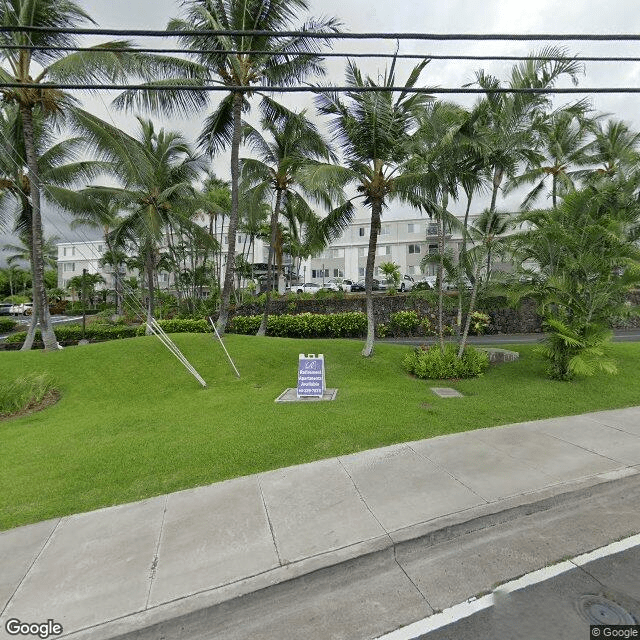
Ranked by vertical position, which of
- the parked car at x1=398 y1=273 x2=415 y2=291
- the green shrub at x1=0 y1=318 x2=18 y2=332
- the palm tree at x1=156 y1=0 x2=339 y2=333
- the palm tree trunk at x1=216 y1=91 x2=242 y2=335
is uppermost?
the palm tree at x1=156 y1=0 x2=339 y2=333

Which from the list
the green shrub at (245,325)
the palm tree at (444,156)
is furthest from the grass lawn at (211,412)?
the green shrub at (245,325)

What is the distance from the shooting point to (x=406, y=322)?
20.1 m

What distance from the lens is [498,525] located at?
377cm

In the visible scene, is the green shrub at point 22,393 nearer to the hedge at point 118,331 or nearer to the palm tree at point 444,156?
the hedge at point 118,331

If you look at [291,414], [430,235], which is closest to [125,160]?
[291,414]

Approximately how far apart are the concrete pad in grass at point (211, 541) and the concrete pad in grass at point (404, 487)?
1.25 m

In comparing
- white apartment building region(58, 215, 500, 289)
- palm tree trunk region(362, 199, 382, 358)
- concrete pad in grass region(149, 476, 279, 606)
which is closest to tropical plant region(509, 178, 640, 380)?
palm tree trunk region(362, 199, 382, 358)

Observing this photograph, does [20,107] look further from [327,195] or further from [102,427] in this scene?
[102,427]

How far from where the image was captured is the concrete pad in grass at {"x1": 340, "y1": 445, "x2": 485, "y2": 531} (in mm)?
3838

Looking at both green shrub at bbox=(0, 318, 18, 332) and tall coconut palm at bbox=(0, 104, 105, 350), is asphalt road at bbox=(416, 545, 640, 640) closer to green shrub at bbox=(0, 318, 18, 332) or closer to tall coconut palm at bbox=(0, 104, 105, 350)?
tall coconut palm at bbox=(0, 104, 105, 350)

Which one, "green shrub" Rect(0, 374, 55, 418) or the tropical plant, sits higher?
the tropical plant

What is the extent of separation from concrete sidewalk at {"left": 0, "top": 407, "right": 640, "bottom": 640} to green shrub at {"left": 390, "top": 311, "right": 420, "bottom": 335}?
14567mm

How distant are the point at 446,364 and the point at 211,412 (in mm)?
6587

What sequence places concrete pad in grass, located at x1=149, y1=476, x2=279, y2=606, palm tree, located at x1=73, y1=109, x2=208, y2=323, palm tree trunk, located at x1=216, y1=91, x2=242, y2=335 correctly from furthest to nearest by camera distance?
palm tree, located at x1=73, y1=109, x2=208, y2=323 → palm tree trunk, located at x1=216, y1=91, x2=242, y2=335 → concrete pad in grass, located at x1=149, y1=476, x2=279, y2=606
